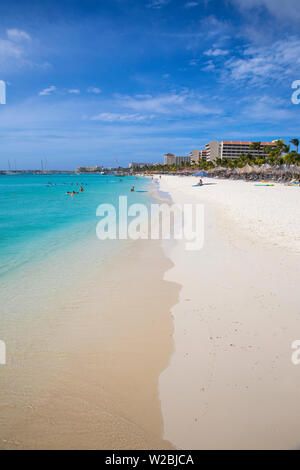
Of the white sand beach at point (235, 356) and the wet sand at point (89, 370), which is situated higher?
the white sand beach at point (235, 356)

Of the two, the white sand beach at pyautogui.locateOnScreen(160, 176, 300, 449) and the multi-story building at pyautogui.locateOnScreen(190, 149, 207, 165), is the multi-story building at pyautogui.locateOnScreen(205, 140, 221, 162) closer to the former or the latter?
the multi-story building at pyautogui.locateOnScreen(190, 149, 207, 165)

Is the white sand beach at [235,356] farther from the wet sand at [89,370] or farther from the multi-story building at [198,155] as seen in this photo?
the multi-story building at [198,155]

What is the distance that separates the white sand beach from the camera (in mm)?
2490

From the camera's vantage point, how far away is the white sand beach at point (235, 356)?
2490 mm

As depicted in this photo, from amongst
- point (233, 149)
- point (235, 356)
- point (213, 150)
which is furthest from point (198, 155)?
point (235, 356)

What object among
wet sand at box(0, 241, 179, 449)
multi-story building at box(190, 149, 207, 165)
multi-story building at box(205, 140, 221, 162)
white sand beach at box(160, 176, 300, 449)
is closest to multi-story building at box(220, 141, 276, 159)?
multi-story building at box(205, 140, 221, 162)

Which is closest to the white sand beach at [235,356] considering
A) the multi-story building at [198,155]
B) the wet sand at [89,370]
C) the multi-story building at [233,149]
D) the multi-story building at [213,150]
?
the wet sand at [89,370]

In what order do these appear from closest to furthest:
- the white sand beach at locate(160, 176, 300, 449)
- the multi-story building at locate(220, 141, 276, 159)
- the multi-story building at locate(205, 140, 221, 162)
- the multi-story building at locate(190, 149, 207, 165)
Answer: the white sand beach at locate(160, 176, 300, 449), the multi-story building at locate(220, 141, 276, 159), the multi-story building at locate(205, 140, 221, 162), the multi-story building at locate(190, 149, 207, 165)

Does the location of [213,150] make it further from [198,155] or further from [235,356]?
[235,356]

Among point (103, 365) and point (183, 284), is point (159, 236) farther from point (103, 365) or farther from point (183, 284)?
point (103, 365)

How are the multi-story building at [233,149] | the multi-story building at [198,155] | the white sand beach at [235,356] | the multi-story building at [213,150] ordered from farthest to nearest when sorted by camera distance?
the multi-story building at [198,155] → the multi-story building at [213,150] → the multi-story building at [233,149] → the white sand beach at [235,356]

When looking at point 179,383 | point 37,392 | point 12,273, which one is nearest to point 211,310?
point 179,383

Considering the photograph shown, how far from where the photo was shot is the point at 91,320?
15.3ft

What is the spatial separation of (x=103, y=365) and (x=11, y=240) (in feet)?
33.4
